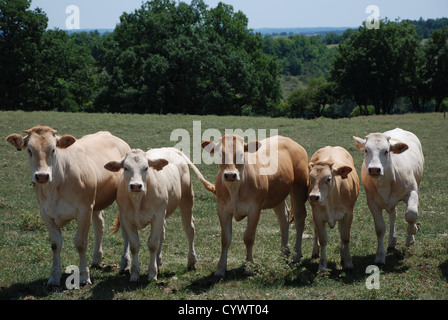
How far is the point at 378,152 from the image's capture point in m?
9.51

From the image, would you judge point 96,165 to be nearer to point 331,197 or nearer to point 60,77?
point 331,197

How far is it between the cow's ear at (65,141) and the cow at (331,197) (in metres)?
3.98

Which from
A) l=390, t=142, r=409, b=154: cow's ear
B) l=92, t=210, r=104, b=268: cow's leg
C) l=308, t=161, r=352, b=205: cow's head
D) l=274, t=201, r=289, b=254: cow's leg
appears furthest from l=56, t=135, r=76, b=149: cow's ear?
l=390, t=142, r=409, b=154: cow's ear

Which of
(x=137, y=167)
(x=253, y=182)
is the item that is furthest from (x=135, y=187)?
(x=253, y=182)

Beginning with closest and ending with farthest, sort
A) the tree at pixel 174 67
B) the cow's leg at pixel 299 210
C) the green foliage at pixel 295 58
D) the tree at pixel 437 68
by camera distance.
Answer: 1. the cow's leg at pixel 299 210
2. the tree at pixel 174 67
3. the tree at pixel 437 68
4. the green foliage at pixel 295 58

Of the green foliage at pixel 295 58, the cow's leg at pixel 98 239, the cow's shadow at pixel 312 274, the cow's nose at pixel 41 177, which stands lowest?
the cow's shadow at pixel 312 274

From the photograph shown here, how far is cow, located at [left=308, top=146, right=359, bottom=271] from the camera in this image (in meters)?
9.09

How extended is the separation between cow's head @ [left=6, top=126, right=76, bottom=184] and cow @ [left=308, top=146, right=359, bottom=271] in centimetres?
415

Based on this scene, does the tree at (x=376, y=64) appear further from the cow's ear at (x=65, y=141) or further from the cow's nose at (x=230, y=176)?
the cow's ear at (x=65, y=141)

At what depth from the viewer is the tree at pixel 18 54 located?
5507 centimetres

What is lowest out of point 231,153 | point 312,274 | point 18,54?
point 312,274

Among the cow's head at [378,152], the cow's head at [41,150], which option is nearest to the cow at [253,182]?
the cow's head at [378,152]

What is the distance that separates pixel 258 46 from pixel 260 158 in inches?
2511

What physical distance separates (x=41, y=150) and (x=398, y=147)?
240 inches
